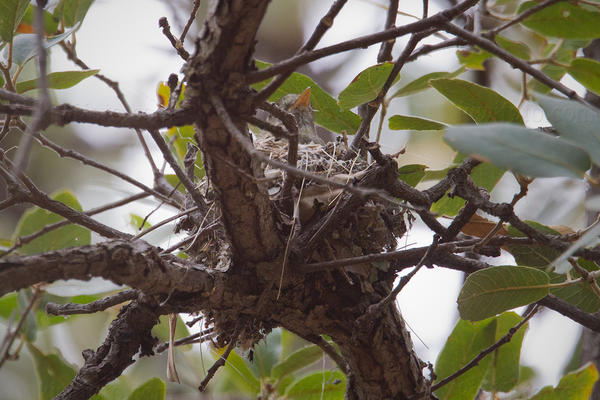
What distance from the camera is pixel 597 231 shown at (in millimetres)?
596

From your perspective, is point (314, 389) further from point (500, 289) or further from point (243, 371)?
point (500, 289)

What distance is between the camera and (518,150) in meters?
0.56

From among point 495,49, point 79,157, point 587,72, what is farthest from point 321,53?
point 587,72

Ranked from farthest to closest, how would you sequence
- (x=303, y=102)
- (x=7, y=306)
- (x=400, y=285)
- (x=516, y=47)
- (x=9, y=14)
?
(x=303, y=102), (x=516, y=47), (x=7, y=306), (x=9, y=14), (x=400, y=285)

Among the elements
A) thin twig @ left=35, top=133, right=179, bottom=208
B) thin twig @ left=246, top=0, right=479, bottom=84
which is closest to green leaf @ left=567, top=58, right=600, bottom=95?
thin twig @ left=246, top=0, right=479, bottom=84

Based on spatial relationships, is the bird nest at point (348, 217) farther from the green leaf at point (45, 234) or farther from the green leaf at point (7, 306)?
the green leaf at point (7, 306)

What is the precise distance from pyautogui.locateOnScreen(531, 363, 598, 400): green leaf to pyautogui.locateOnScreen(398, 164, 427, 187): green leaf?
22.6 inches

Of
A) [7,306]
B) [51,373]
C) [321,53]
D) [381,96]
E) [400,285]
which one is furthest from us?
[7,306]

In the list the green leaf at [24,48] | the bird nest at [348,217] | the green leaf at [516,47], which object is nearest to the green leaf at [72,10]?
the green leaf at [24,48]

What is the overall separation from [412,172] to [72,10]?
30.0 inches

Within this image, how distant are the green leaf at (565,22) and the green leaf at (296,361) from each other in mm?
926

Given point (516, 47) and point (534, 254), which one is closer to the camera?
point (534, 254)

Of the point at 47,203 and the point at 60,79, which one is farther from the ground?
the point at 60,79

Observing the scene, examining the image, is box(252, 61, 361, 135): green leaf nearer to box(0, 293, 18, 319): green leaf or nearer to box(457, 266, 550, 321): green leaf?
box(457, 266, 550, 321): green leaf
